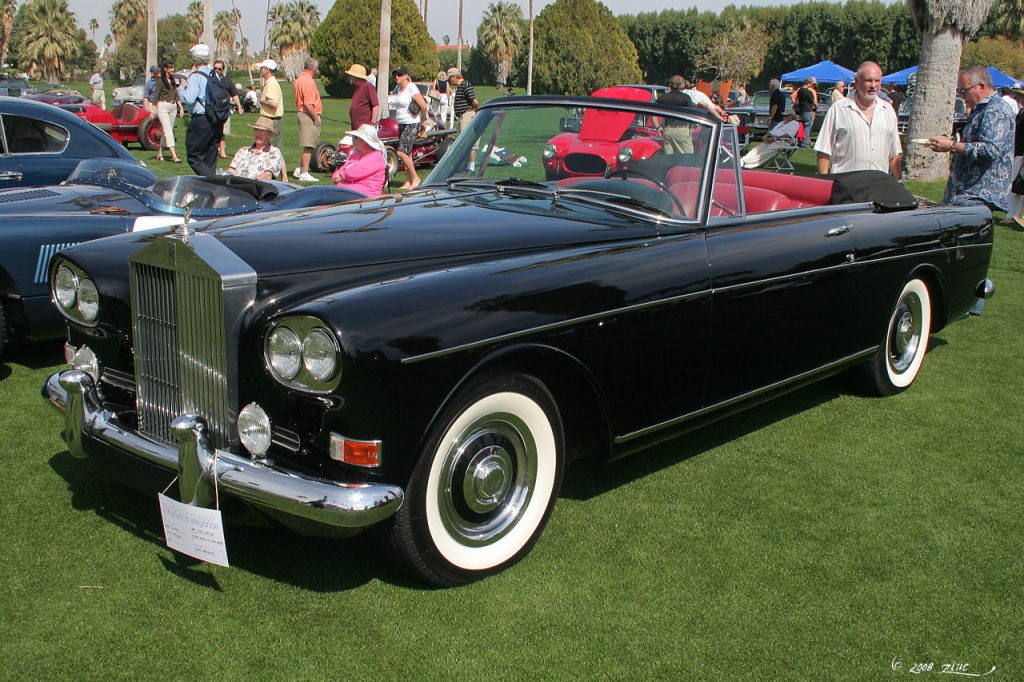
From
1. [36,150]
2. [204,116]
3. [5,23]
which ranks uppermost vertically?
[5,23]

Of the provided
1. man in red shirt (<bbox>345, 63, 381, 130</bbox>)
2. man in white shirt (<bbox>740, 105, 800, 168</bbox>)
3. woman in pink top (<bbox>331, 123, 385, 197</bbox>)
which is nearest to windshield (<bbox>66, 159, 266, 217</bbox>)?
woman in pink top (<bbox>331, 123, 385, 197</bbox>)

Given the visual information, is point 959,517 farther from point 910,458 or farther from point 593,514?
point 593,514

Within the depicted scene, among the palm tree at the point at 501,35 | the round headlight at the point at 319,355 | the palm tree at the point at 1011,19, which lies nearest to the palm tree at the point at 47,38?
the palm tree at the point at 501,35

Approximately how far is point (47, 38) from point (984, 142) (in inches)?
2829

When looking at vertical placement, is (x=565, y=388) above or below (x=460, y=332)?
below

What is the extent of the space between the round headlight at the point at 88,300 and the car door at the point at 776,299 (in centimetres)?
230

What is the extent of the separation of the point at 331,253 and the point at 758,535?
1.89m

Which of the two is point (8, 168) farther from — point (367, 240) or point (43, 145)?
point (367, 240)

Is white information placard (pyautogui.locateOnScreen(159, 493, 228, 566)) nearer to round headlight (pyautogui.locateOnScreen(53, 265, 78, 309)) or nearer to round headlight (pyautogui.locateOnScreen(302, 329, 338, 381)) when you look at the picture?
round headlight (pyautogui.locateOnScreen(302, 329, 338, 381))

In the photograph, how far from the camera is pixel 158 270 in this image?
121 inches

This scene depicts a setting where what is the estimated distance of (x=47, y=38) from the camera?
66.3m

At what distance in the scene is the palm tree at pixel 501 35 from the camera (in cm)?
7006

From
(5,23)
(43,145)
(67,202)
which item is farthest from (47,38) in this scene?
(67,202)

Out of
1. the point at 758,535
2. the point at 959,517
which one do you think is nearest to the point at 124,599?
the point at 758,535
